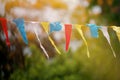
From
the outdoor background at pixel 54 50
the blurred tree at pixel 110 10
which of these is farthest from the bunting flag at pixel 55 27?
the blurred tree at pixel 110 10

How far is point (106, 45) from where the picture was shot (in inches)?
143

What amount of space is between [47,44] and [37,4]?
417 millimetres

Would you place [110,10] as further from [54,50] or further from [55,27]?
[55,27]

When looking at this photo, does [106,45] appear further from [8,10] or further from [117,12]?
[8,10]

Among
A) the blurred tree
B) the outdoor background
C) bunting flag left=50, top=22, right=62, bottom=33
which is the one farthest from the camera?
the blurred tree

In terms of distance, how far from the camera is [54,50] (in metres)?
3.53

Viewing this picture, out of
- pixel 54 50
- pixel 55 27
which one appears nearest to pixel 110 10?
pixel 54 50

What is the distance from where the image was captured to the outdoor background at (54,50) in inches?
139

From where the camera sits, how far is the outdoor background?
353cm

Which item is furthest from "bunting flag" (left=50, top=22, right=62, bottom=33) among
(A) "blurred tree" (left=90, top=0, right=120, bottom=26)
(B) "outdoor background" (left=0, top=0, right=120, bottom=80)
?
(A) "blurred tree" (left=90, top=0, right=120, bottom=26)

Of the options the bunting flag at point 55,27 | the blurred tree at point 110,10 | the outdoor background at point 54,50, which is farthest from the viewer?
the blurred tree at point 110,10

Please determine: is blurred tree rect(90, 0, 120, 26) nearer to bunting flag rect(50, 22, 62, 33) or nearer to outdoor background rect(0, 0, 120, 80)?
outdoor background rect(0, 0, 120, 80)

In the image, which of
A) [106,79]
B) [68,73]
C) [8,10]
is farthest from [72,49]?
[8,10]

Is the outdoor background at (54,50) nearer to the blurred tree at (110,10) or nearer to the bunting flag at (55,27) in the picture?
the blurred tree at (110,10)
